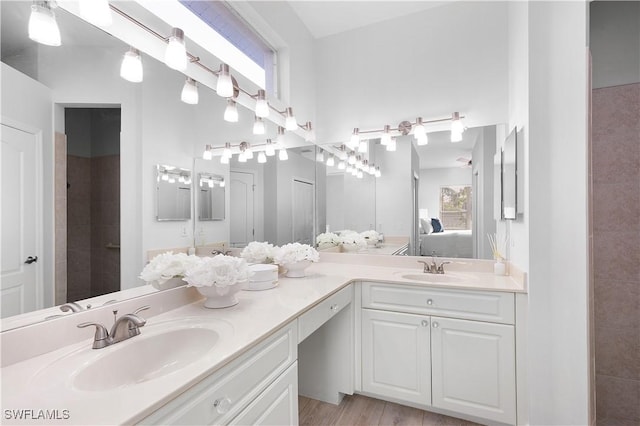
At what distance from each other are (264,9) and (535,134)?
2.08 m

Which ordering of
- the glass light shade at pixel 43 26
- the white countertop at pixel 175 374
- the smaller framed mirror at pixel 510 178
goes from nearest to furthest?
the white countertop at pixel 175 374, the glass light shade at pixel 43 26, the smaller framed mirror at pixel 510 178

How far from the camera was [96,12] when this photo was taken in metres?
1.20

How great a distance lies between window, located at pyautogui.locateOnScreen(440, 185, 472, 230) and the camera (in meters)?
2.44

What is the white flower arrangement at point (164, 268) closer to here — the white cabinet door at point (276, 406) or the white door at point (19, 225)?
the white door at point (19, 225)

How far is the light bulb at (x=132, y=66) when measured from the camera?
129cm

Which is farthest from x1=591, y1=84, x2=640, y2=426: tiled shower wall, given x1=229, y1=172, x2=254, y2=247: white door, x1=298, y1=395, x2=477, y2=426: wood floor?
x1=229, y1=172, x2=254, y2=247: white door

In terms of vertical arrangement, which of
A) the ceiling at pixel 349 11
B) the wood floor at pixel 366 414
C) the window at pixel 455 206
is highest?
the ceiling at pixel 349 11

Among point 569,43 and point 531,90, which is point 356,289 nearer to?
point 531,90

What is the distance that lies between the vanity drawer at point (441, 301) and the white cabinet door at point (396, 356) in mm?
60

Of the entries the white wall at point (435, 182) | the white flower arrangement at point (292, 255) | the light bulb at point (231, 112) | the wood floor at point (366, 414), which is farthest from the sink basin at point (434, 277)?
the light bulb at point (231, 112)

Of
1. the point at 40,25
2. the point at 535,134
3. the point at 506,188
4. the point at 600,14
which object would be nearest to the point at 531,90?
the point at 535,134

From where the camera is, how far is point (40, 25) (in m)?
1.03

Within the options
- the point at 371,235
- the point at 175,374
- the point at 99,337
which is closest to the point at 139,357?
the point at 99,337

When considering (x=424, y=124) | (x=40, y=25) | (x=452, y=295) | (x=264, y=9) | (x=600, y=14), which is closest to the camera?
(x=40, y=25)
